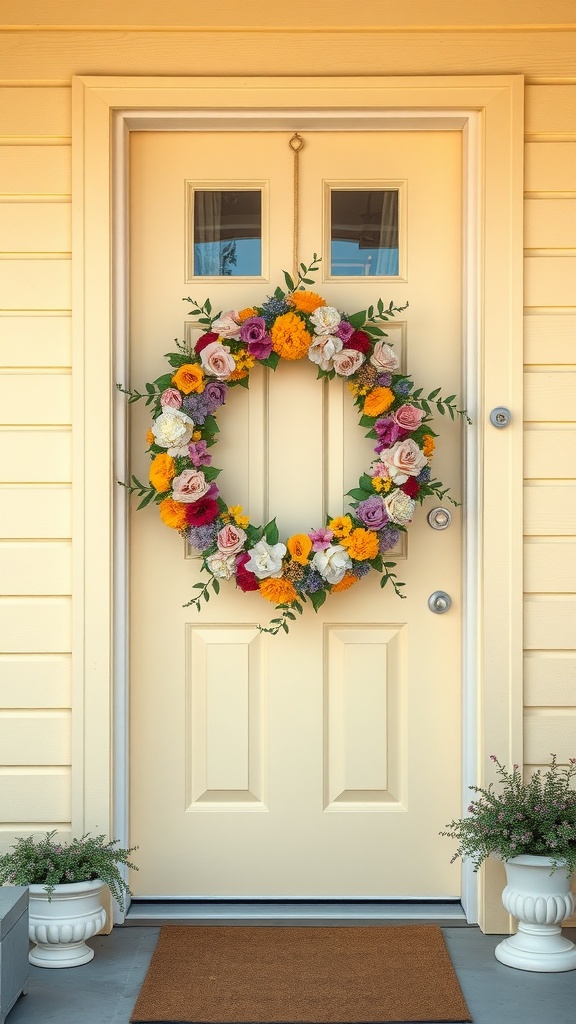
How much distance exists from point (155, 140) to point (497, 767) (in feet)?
6.65

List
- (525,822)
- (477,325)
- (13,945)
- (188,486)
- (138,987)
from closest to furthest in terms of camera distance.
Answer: (13,945) < (138,987) < (525,822) < (188,486) < (477,325)

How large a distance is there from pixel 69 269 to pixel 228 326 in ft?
1.57

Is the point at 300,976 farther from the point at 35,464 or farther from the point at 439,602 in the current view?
the point at 35,464

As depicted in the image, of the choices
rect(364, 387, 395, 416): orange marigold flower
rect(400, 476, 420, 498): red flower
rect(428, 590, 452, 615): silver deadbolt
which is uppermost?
rect(364, 387, 395, 416): orange marigold flower

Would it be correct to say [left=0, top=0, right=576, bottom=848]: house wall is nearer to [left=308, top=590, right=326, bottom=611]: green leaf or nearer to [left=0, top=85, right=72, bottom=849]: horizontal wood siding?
[left=0, top=85, right=72, bottom=849]: horizontal wood siding

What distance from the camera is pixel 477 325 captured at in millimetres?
2742

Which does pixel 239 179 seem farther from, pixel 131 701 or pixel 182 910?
pixel 182 910

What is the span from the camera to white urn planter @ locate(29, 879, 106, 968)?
96.4 inches

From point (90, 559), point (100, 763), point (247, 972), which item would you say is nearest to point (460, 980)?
point (247, 972)

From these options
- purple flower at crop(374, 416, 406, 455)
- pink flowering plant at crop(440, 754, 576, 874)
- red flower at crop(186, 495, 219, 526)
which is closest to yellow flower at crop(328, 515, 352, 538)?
purple flower at crop(374, 416, 406, 455)

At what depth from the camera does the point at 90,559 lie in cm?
271

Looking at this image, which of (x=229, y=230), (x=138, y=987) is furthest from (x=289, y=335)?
(x=138, y=987)

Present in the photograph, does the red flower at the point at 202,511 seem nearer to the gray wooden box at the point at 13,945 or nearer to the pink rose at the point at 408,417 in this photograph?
the pink rose at the point at 408,417

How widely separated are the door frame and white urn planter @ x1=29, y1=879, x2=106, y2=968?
25 centimetres
